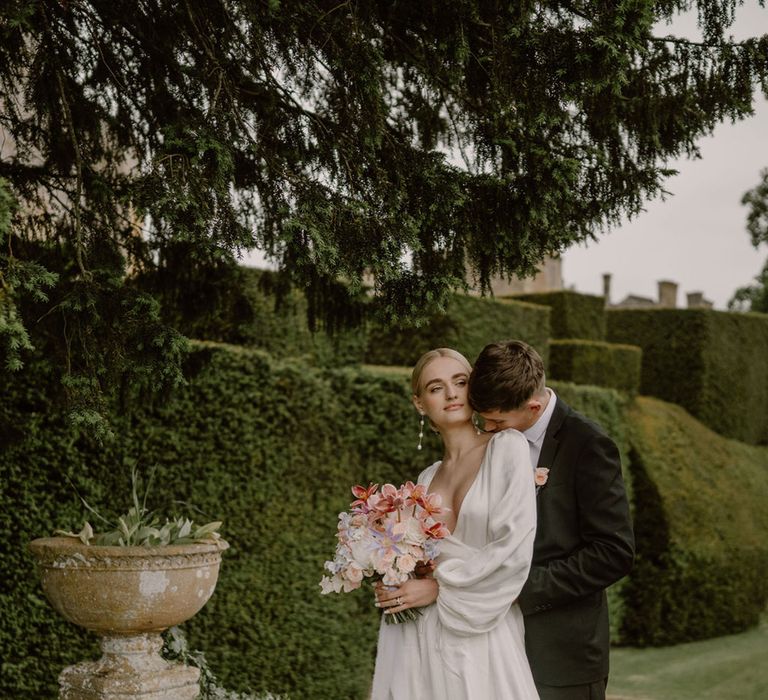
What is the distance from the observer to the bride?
2.95 metres

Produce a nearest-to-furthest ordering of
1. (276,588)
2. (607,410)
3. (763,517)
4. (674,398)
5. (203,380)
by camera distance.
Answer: (203,380), (276,588), (607,410), (763,517), (674,398)

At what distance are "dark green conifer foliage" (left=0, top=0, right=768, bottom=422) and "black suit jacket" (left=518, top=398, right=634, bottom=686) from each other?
1.05 metres

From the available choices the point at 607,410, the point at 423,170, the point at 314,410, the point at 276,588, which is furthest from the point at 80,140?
the point at 607,410

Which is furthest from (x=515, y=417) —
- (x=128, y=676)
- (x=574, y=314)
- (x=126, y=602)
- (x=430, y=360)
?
(x=574, y=314)

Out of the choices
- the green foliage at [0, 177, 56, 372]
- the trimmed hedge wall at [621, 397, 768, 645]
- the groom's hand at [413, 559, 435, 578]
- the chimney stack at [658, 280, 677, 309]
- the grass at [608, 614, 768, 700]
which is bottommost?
the grass at [608, 614, 768, 700]

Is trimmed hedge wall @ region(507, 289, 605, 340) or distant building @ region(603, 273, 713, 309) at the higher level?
distant building @ region(603, 273, 713, 309)

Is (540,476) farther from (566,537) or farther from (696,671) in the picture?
(696,671)

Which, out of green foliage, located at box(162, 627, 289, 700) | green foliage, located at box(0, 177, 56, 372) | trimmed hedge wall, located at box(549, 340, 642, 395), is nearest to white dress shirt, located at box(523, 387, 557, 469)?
green foliage, located at box(0, 177, 56, 372)

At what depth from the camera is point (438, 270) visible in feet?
13.1

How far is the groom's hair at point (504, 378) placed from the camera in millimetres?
3096

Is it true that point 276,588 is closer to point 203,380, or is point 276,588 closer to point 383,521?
point 203,380

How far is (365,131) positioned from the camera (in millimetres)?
3816

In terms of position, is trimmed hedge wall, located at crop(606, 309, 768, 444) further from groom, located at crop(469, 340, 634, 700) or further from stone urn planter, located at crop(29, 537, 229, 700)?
groom, located at crop(469, 340, 634, 700)

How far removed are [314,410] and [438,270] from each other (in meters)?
3.22
